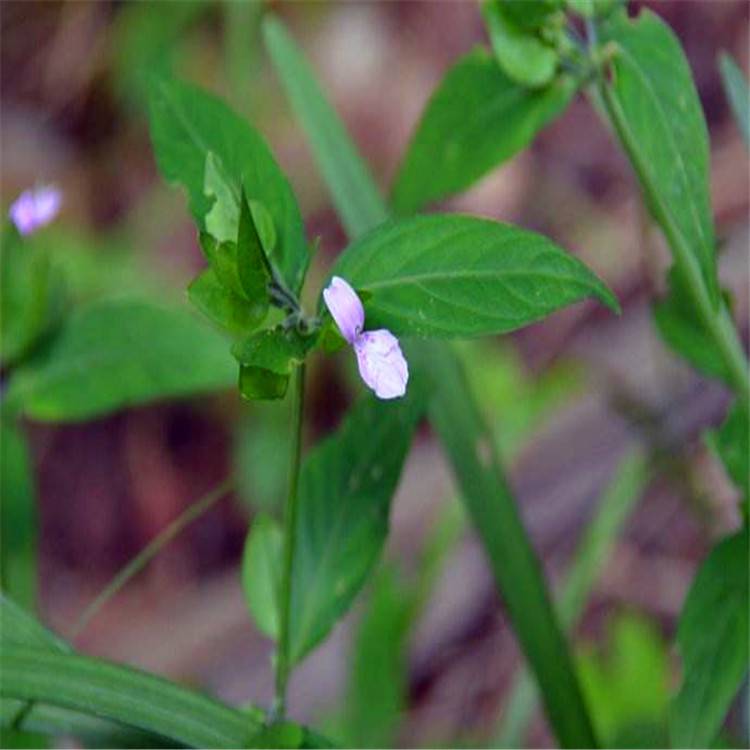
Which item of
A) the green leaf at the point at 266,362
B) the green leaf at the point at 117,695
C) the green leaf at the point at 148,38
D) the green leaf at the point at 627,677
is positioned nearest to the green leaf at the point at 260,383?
the green leaf at the point at 266,362

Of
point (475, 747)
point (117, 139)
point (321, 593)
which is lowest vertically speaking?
point (475, 747)

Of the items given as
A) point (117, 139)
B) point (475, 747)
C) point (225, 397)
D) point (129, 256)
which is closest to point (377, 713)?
point (475, 747)

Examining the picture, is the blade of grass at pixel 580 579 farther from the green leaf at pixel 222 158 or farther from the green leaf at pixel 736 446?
the green leaf at pixel 222 158

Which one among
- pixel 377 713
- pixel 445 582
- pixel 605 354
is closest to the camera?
pixel 377 713

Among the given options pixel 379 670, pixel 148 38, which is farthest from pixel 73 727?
pixel 148 38

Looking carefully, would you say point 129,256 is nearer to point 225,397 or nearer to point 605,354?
point 225,397

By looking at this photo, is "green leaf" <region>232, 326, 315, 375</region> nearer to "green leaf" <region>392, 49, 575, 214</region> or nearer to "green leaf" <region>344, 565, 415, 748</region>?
"green leaf" <region>392, 49, 575, 214</region>
